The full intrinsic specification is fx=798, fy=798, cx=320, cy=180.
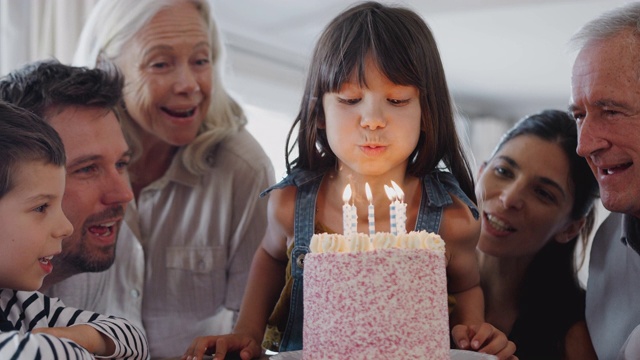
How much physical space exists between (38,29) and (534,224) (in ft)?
4.61

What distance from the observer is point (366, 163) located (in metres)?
1.34

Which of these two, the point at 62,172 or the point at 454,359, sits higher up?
the point at 62,172

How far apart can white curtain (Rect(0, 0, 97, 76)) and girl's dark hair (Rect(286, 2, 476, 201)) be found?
96cm

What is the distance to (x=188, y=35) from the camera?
200 cm

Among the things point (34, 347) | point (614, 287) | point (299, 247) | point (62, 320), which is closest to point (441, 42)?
point (614, 287)

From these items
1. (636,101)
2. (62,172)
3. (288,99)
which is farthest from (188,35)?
(288,99)

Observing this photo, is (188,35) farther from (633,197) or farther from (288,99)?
(288,99)

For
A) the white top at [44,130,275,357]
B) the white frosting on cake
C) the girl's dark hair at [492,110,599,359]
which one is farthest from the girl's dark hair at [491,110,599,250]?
the white frosting on cake

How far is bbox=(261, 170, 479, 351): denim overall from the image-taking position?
54.9 inches

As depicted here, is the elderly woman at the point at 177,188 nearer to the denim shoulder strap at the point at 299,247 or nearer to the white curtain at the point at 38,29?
the white curtain at the point at 38,29

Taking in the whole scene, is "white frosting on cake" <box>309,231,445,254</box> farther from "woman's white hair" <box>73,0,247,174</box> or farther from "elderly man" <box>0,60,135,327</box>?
"woman's white hair" <box>73,0,247,174</box>

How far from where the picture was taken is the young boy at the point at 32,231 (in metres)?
1.09

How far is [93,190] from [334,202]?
1.67 ft

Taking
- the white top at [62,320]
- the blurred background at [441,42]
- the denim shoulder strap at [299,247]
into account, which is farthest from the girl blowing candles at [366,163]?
the blurred background at [441,42]
